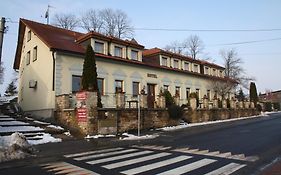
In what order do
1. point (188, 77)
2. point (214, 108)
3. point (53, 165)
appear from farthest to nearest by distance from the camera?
point (188, 77)
point (214, 108)
point (53, 165)

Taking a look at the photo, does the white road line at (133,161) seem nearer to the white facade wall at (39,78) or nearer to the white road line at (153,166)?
the white road line at (153,166)

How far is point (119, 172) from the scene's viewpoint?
7.60 meters

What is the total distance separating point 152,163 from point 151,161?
1.13 feet

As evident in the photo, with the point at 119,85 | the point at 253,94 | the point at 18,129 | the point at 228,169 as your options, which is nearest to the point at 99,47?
the point at 119,85

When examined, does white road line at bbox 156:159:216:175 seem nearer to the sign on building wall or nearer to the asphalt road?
the asphalt road

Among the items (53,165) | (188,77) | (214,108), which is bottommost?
Answer: (53,165)

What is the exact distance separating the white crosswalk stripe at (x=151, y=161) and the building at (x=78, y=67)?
35.9 ft

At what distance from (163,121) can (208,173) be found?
542 inches

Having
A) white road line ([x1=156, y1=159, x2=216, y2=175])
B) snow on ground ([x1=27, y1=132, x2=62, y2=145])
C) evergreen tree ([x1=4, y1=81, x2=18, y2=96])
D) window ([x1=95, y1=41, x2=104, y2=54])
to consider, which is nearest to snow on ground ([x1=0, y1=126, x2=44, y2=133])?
snow on ground ([x1=27, y1=132, x2=62, y2=145])

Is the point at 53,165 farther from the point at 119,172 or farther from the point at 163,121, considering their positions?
the point at 163,121

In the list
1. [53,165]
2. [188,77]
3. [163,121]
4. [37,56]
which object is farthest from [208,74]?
[53,165]

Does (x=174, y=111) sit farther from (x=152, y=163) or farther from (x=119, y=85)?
(x=152, y=163)

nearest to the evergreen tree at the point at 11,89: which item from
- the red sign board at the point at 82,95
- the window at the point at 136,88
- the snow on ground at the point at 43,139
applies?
the window at the point at 136,88

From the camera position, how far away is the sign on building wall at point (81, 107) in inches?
637
